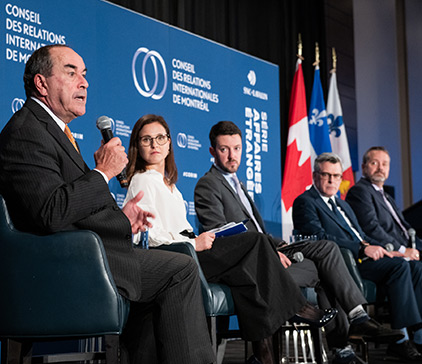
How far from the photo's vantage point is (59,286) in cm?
214

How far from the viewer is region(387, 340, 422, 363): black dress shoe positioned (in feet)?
14.1

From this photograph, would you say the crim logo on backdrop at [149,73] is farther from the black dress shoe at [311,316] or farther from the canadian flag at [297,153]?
the black dress shoe at [311,316]

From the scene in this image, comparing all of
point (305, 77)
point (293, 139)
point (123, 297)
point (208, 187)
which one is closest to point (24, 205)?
point (123, 297)

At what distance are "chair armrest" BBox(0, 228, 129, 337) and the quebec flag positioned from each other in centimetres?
472

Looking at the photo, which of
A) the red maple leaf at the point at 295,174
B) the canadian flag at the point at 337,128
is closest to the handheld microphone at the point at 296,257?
the red maple leaf at the point at 295,174

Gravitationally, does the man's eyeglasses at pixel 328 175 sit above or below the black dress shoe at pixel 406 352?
above

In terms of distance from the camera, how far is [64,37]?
3.94 meters

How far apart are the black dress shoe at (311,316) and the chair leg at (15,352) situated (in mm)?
1367

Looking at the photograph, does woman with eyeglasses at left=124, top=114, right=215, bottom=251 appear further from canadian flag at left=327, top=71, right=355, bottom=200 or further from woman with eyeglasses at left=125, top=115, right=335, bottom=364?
canadian flag at left=327, top=71, right=355, bottom=200

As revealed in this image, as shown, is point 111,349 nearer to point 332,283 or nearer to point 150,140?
point 150,140

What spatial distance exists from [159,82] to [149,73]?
13 centimetres

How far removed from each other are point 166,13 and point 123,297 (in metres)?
3.55

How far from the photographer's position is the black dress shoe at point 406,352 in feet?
14.1

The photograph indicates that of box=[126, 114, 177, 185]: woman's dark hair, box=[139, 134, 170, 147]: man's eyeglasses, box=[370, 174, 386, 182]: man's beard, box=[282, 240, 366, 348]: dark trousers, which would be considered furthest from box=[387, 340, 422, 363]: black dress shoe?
box=[139, 134, 170, 147]: man's eyeglasses
